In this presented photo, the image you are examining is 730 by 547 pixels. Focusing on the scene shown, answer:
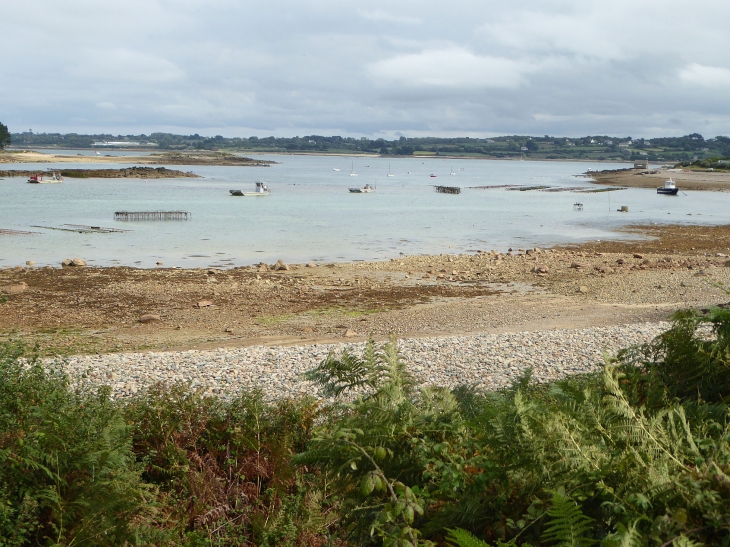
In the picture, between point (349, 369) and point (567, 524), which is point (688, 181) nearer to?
point (349, 369)

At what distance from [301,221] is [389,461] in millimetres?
44501

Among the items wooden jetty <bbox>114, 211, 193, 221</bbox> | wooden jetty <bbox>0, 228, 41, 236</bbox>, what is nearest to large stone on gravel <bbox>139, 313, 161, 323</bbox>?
wooden jetty <bbox>0, 228, 41, 236</bbox>

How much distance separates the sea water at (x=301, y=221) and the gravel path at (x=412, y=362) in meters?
16.7

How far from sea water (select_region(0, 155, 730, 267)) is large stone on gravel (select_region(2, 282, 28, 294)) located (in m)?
5.80

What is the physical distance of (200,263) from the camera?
29.0m

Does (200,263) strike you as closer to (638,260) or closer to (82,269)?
→ (82,269)

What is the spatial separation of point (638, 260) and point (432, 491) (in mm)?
28028

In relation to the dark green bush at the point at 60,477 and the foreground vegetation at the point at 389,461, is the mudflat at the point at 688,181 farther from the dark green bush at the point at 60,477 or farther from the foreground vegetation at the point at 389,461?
the dark green bush at the point at 60,477

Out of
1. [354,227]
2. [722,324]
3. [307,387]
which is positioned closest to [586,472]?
[722,324]

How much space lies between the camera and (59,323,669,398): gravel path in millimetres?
10438

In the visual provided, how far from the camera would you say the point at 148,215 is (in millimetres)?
46812

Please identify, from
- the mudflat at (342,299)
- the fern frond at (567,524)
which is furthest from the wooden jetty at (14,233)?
the fern frond at (567,524)

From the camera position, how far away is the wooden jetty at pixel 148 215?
151ft

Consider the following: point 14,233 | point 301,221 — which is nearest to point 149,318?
point 14,233
